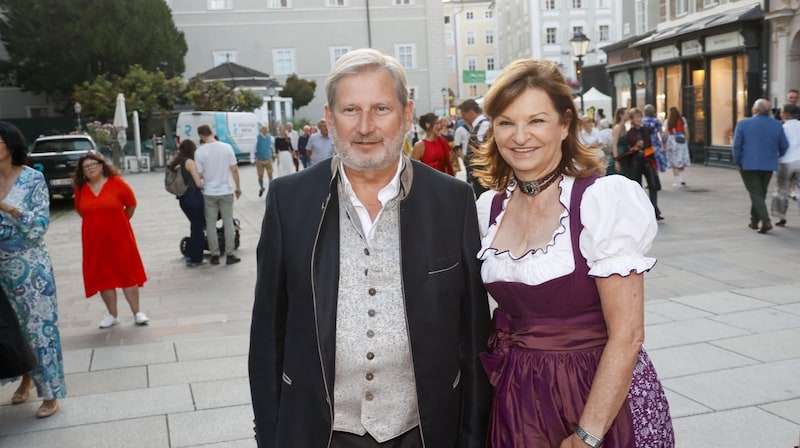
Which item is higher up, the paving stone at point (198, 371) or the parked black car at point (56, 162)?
the parked black car at point (56, 162)

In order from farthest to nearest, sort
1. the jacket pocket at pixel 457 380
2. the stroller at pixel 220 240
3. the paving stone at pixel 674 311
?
the stroller at pixel 220 240
the paving stone at pixel 674 311
the jacket pocket at pixel 457 380

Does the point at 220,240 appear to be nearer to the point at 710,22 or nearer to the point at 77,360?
the point at 77,360

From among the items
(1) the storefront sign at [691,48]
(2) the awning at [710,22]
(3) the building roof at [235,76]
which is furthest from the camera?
(3) the building roof at [235,76]

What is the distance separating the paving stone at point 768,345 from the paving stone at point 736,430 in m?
1.05

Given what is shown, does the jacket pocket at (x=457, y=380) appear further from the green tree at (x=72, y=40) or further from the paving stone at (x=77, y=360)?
the green tree at (x=72, y=40)

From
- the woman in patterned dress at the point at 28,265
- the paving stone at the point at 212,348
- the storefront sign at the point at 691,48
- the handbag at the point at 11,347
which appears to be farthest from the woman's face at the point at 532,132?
the storefront sign at the point at 691,48

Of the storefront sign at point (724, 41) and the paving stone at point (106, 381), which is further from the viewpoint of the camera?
the storefront sign at point (724, 41)

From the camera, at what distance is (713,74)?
21109 mm

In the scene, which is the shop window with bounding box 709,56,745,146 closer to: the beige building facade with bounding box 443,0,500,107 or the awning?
the awning

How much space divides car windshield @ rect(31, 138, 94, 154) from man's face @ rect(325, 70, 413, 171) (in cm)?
1921

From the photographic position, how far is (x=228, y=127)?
31828 mm

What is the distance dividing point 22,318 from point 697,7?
2240 centimetres

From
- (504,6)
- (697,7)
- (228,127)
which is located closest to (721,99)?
(697,7)

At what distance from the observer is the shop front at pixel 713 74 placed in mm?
19297
